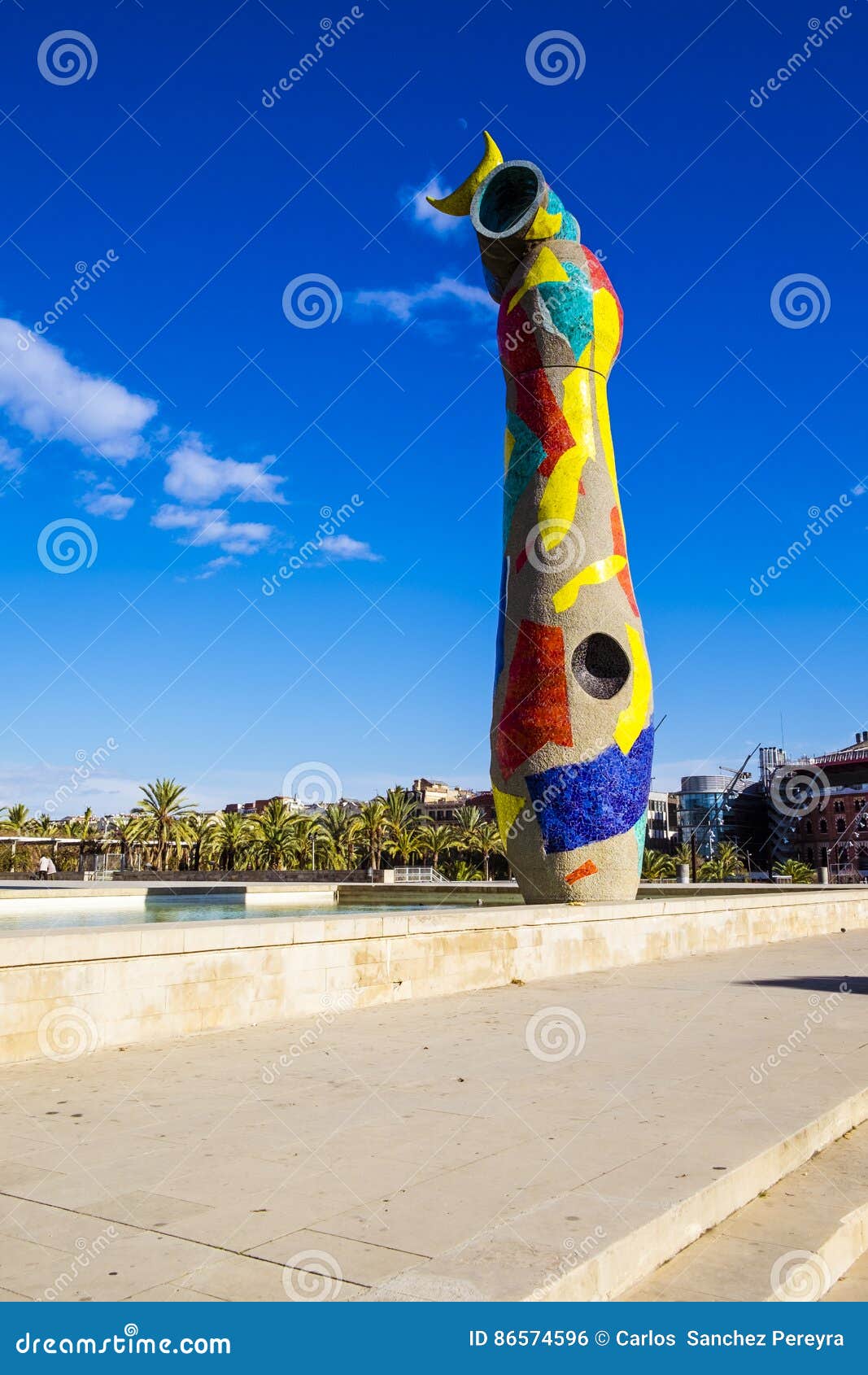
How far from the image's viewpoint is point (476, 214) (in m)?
19.7

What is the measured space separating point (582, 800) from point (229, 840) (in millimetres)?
45775

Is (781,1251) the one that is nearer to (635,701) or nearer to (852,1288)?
(852,1288)

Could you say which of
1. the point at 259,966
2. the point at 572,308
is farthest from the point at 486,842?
the point at 259,966

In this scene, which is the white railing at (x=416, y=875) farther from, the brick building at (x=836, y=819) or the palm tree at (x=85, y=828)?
the brick building at (x=836, y=819)

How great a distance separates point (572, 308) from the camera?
18969mm

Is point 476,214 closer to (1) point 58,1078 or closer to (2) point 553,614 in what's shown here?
(2) point 553,614

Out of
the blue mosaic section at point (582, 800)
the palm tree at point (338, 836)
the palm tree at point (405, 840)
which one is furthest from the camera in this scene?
the palm tree at point (338, 836)

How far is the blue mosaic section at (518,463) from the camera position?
61.6 ft

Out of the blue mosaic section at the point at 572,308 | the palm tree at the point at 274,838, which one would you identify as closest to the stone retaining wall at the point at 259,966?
the blue mosaic section at the point at 572,308

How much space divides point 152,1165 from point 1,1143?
798mm

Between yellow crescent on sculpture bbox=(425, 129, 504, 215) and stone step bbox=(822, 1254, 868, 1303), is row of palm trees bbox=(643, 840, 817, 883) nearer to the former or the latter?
yellow crescent on sculpture bbox=(425, 129, 504, 215)

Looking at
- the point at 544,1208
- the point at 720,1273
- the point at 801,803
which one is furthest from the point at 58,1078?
the point at 801,803

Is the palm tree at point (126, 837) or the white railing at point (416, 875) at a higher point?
the palm tree at point (126, 837)

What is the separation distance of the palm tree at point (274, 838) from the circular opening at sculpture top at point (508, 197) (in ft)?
138
